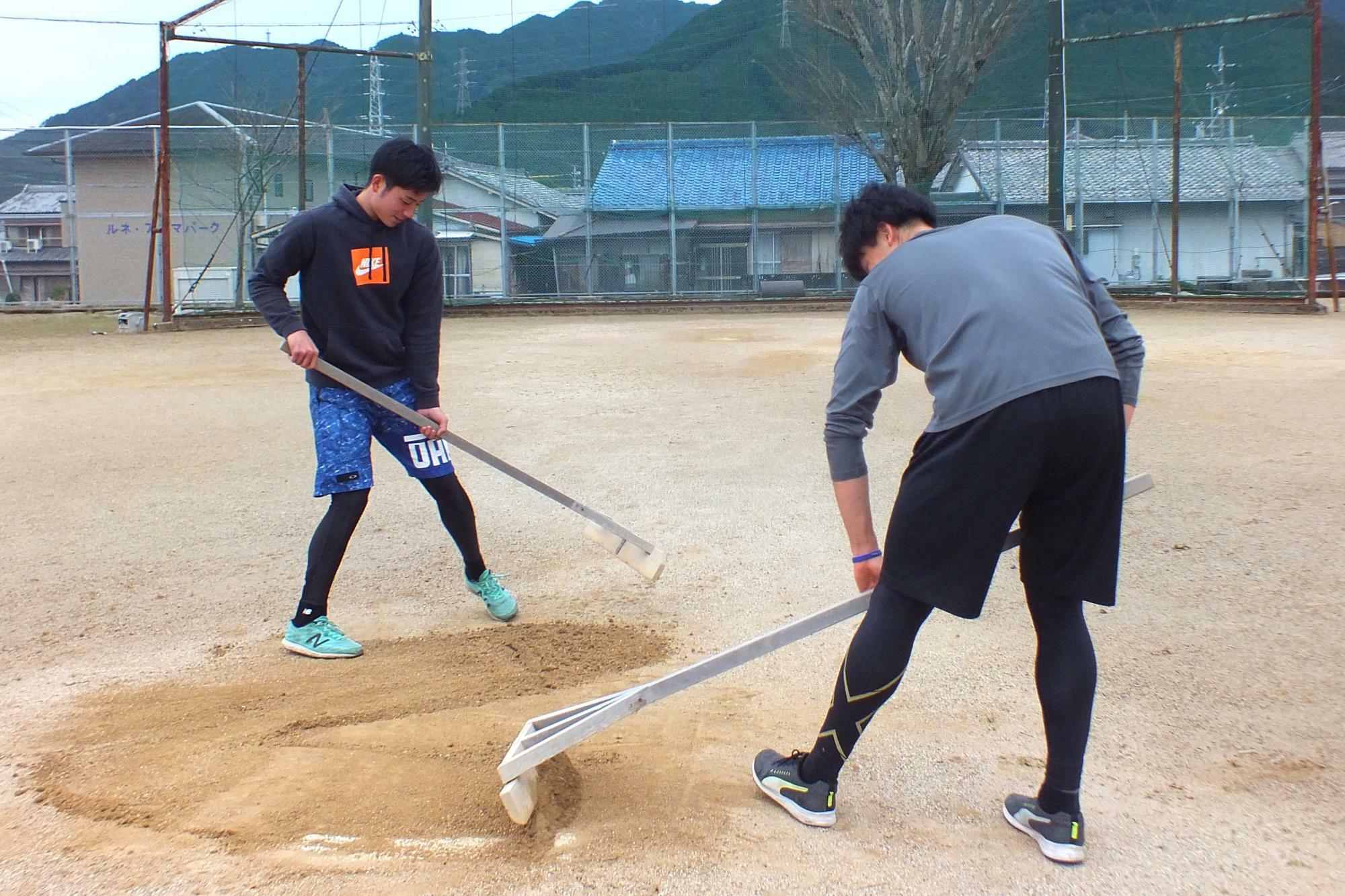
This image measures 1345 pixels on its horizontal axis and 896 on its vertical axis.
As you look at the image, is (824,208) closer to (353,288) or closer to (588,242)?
(588,242)

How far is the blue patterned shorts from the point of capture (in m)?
3.65

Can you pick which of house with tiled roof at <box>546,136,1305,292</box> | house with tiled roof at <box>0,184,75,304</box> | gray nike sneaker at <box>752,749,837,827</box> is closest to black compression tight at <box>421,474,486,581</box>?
gray nike sneaker at <box>752,749,837,827</box>

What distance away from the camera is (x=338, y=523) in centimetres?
366

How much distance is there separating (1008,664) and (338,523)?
2.19 m

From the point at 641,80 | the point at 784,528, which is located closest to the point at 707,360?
the point at 784,528

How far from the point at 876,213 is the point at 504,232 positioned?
1737 cm

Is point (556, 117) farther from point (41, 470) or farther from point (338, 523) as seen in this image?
point (338, 523)

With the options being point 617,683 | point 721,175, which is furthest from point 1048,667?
point 721,175

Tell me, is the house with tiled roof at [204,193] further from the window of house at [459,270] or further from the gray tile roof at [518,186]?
the window of house at [459,270]

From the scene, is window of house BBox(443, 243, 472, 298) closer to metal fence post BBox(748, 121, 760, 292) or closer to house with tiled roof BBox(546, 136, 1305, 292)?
house with tiled roof BBox(546, 136, 1305, 292)

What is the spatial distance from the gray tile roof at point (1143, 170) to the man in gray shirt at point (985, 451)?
18.9 meters

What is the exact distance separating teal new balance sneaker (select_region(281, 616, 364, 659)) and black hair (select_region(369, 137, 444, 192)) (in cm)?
144

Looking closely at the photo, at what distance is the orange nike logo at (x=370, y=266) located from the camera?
3660mm

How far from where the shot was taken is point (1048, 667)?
2.44 m
